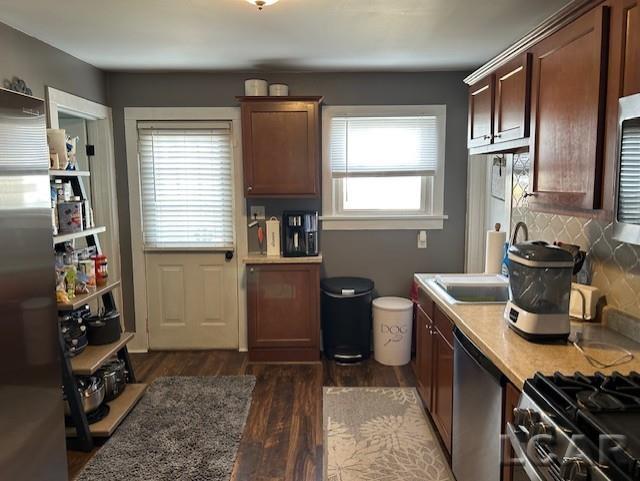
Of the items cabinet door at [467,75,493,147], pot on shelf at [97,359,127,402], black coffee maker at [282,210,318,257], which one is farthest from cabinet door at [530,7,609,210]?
pot on shelf at [97,359,127,402]

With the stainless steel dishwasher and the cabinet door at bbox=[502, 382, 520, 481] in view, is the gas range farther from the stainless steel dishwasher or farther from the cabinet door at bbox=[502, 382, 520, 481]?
the stainless steel dishwasher

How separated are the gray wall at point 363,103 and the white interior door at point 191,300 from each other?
→ 26 centimetres

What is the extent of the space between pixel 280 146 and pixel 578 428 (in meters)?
2.99

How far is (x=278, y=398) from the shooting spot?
335cm

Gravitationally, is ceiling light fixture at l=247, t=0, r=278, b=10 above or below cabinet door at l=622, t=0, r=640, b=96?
above

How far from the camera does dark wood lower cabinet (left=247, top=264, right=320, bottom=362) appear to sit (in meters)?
3.84

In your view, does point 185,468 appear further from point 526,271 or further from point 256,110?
point 256,110

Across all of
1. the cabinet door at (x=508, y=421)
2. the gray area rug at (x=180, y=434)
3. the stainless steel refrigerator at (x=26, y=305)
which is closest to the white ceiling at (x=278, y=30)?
the stainless steel refrigerator at (x=26, y=305)

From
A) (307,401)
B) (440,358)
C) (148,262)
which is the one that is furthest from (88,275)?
(440,358)

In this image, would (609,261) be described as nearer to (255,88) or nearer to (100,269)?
(255,88)

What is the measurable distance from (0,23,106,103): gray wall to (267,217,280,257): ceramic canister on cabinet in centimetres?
168

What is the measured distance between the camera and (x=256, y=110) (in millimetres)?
3750

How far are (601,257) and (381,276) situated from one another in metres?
2.18

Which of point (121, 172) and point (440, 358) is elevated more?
point (121, 172)
